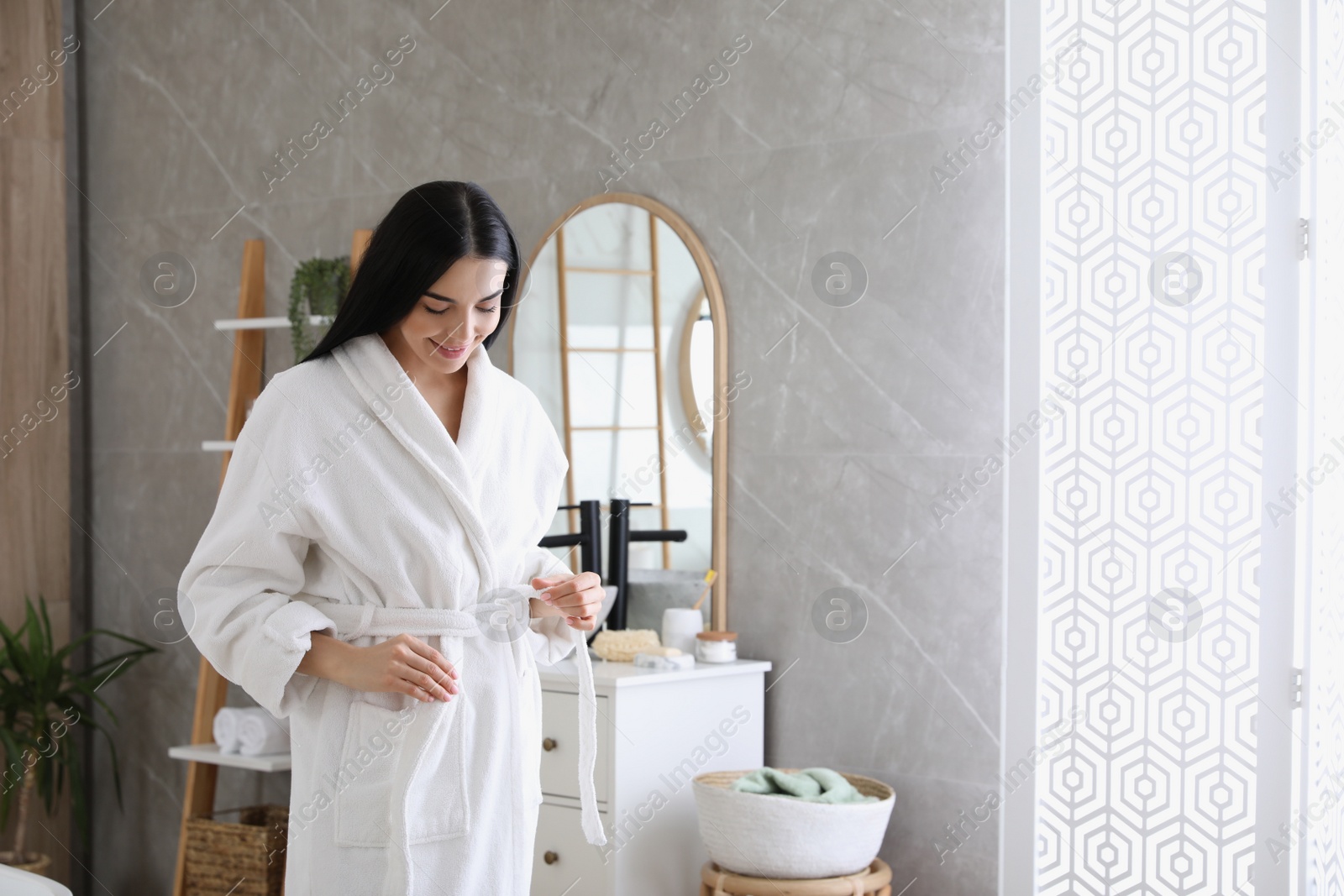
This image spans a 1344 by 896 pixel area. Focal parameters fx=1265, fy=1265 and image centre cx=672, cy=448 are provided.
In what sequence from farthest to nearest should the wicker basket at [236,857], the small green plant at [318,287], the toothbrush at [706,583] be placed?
the small green plant at [318,287] < the wicker basket at [236,857] < the toothbrush at [706,583]

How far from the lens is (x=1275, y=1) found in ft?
7.11

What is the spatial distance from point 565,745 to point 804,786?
465 millimetres

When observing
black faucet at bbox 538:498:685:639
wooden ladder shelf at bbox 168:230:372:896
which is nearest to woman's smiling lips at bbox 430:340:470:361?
black faucet at bbox 538:498:685:639

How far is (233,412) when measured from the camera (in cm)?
329

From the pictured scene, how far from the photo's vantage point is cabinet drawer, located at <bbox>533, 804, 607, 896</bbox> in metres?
2.39

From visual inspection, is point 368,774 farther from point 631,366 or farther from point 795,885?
point 631,366

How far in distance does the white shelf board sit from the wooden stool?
1.22 meters

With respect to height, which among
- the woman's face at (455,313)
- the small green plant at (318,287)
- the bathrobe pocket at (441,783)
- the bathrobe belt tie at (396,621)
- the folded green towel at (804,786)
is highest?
the small green plant at (318,287)

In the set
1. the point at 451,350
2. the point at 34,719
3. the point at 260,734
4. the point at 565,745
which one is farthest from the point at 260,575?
the point at 34,719

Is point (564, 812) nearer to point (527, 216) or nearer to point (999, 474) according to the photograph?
point (999, 474)

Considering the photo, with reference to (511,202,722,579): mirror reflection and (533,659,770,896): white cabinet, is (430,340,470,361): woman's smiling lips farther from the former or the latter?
(511,202,722,579): mirror reflection

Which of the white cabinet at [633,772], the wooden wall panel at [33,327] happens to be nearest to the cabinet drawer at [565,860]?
the white cabinet at [633,772]

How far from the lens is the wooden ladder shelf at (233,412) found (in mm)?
3189

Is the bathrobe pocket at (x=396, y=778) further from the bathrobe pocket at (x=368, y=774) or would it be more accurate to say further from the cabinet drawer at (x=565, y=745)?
the cabinet drawer at (x=565, y=745)
